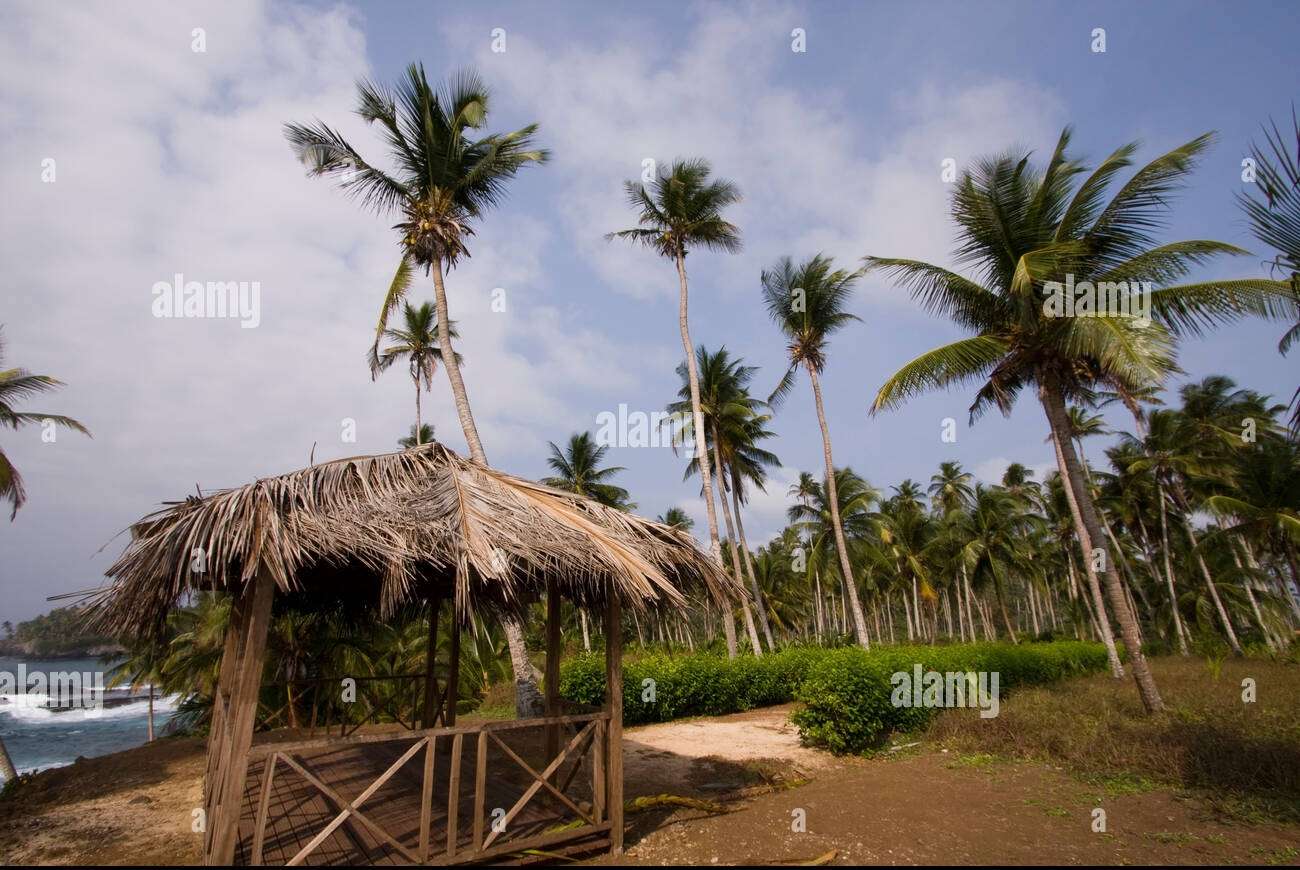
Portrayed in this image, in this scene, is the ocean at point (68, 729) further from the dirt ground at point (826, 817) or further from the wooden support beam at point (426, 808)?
the wooden support beam at point (426, 808)

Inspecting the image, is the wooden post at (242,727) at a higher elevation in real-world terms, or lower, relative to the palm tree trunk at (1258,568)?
higher

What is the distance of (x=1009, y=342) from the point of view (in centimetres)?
1176

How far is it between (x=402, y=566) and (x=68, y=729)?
57.8 metres

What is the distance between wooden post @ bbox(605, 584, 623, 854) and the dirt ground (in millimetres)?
305

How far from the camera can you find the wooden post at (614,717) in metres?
5.98

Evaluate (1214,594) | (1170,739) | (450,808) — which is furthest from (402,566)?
(1214,594)

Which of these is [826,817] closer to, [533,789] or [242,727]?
[533,789]

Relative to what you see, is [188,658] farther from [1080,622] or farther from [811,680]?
[1080,622]

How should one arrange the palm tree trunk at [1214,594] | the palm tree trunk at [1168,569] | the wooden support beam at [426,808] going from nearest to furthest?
the wooden support beam at [426,808]
the palm tree trunk at [1214,594]
the palm tree trunk at [1168,569]

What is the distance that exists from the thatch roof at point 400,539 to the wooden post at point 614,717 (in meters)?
0.34

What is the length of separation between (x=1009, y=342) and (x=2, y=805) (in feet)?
56.4

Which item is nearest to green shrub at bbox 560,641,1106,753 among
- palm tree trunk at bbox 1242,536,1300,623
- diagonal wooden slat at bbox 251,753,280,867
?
diagonal wooden slat at bbox 251,753,280,867

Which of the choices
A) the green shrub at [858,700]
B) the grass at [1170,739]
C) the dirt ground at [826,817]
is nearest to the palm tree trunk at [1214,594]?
the grass at [1170,739]

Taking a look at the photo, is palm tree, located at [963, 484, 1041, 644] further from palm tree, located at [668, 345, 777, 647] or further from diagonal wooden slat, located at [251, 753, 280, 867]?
diagonal wooden slat, located at [251, 753, 280, 867]
